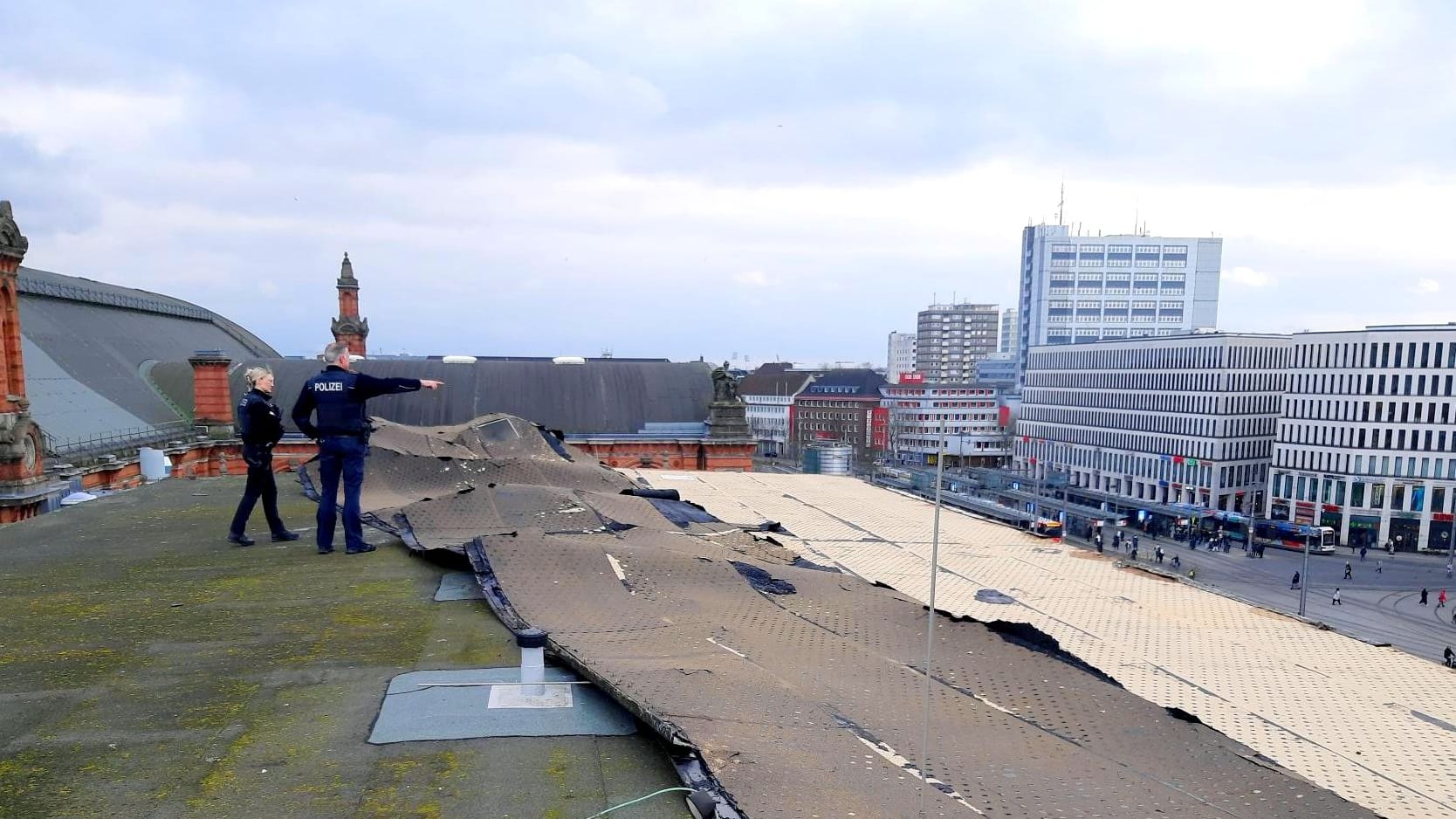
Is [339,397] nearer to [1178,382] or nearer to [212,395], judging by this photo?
[212,395]

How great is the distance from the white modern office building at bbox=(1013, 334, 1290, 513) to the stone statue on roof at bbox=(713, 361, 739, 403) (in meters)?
45.4

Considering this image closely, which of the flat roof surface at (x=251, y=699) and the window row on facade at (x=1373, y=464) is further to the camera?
the window row on facade at (x=1373, y=464)

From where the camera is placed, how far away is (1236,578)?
1690 inches

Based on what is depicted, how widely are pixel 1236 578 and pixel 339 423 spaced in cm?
4671

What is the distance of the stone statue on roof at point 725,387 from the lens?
30.0 m

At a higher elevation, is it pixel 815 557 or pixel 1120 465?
pixel 815 557

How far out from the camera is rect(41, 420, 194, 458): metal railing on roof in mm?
20781

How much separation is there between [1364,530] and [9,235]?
68.2 m

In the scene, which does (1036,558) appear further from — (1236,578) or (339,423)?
(1236,578)

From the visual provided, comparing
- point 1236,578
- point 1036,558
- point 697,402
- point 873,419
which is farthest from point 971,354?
point 1036,558

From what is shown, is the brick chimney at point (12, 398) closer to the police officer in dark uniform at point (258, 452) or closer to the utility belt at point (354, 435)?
the police officer in dark uniform at point (258, 452)

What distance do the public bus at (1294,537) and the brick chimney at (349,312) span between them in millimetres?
52837

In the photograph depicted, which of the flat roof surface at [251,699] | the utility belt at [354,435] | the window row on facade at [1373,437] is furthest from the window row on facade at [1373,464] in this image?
the flat roof surface at [251,699]

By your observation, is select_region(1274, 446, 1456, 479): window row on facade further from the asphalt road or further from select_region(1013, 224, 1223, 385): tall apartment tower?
select_region(1013, 224, 1223, 385): tall apartment tower
